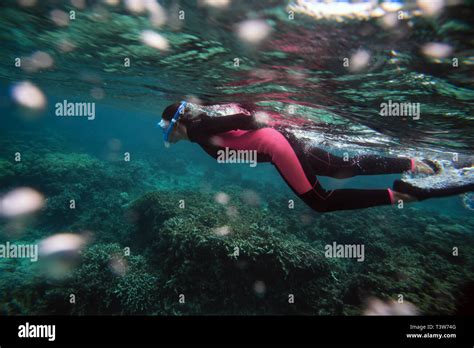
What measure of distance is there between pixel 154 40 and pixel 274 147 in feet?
19.3

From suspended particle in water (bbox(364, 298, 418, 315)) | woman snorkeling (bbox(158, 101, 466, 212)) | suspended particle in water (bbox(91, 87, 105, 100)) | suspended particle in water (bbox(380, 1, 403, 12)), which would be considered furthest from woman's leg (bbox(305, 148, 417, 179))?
suspended particle in water (bbox(91, 87, 105, 100))

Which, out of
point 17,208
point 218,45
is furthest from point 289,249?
point 17,208

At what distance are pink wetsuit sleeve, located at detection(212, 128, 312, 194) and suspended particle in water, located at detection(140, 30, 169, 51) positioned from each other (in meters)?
4.71

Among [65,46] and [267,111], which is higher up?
[65,46]

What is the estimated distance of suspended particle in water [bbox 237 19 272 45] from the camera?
5672 millimetres

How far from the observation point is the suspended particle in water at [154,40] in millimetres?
7569

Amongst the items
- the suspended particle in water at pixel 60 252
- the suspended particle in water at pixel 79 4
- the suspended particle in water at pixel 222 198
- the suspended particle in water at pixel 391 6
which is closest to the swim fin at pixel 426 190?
the suspended particle in water at pixel 391 6

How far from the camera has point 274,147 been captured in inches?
197

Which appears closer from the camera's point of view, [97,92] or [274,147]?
[274,147]

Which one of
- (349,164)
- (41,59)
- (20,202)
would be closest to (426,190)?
(349,164)

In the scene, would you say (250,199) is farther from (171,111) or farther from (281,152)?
(171,111)

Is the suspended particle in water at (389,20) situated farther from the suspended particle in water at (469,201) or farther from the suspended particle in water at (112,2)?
the suspended particle in water at (112,2)

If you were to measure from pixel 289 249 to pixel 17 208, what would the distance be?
51.5 feet

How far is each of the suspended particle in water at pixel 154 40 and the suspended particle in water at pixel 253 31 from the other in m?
2.85
